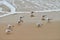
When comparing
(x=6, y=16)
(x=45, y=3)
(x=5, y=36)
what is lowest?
(x=5, y=36)

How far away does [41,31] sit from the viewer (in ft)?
3.67

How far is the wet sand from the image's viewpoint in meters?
1.05

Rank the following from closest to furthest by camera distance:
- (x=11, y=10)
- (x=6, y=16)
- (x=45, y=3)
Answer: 1. (x=6, y=16)
2. (x=11, y=10)
3. (x=45, y=3)

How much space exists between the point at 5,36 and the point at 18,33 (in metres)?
0.10

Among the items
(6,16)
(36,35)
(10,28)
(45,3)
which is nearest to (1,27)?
(10,28)

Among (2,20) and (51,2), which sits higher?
(51,2)

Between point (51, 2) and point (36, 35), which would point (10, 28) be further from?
point (51, 2)

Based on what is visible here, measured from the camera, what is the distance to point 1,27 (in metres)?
1.18

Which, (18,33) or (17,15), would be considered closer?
(18,33)

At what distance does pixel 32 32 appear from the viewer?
111 centimetres

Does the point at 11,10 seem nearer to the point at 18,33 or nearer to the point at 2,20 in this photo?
the point at 2,20

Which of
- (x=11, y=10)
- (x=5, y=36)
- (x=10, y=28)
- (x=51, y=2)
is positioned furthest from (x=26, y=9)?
(x=5, y=36)

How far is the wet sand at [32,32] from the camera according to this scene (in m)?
1.05

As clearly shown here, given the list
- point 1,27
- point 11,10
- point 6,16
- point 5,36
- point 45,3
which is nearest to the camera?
point 5,36
